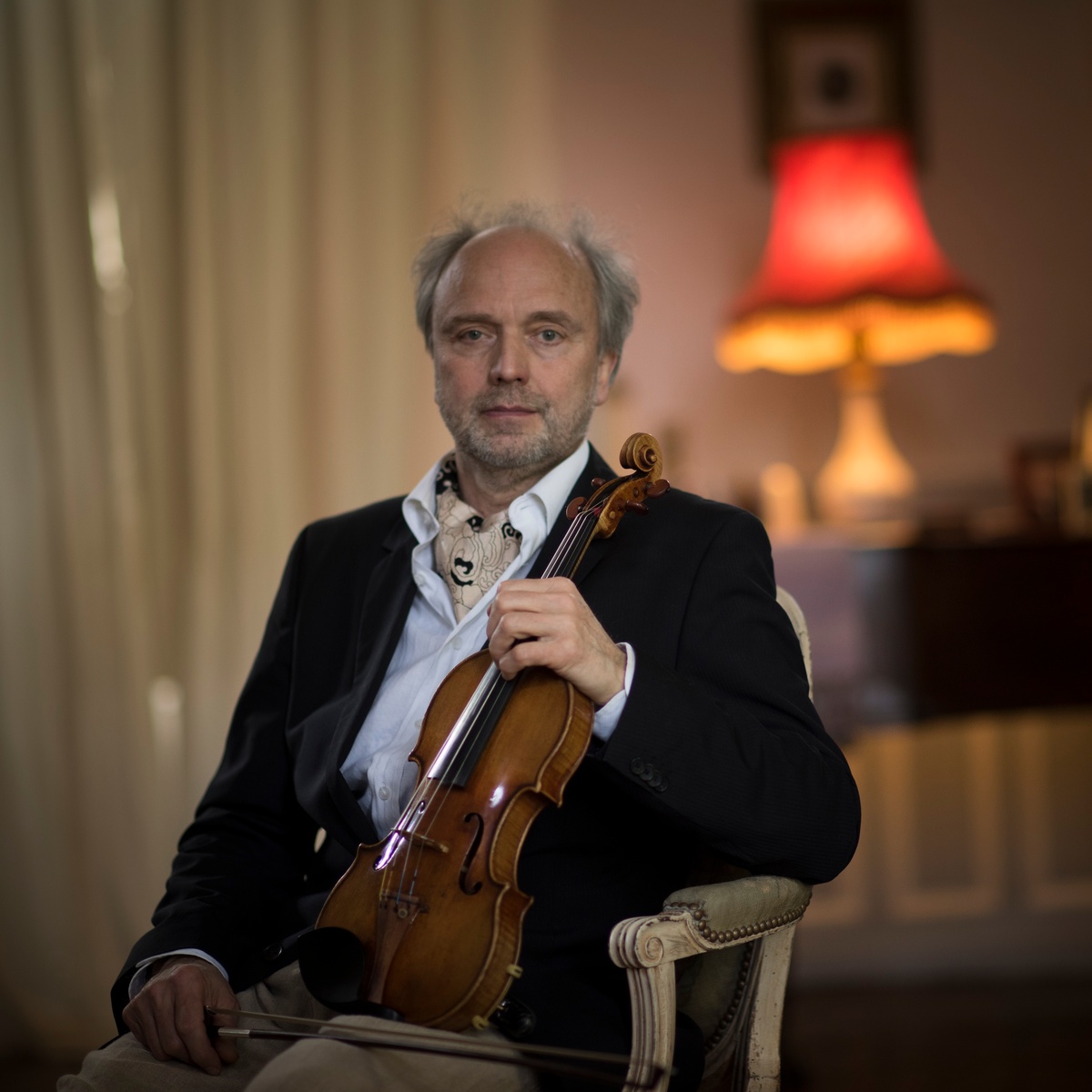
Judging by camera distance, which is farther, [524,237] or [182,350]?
[182,350]

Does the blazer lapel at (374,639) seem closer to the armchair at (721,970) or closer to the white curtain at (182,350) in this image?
the armchair at (721,970)

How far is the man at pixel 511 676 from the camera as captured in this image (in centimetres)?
114

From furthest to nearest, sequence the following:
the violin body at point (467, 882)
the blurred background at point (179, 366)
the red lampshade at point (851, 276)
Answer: the red lampshade at point (851, 276), the blurred background at point (179, 366), the violin body at point (467, 882)

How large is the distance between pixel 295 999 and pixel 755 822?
585 mm

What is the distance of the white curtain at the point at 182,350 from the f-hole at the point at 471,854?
4.82 ft

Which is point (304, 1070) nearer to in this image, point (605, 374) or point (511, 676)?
point (511, 676)

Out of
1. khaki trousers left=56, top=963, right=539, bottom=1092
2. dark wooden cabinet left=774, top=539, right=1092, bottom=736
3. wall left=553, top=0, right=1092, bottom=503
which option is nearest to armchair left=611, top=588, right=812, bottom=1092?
khaki trousers left=56, top=963, right=539, bottom=1092

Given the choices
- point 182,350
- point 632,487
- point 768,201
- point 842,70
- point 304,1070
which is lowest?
point 304,1070

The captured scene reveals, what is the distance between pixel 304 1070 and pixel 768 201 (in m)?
2.70

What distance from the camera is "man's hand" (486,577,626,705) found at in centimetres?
108

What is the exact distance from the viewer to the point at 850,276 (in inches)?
106

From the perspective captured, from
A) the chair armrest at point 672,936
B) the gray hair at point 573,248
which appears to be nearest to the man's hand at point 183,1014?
the chair armrest at point 672,936

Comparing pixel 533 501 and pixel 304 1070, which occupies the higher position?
pixel 533 501

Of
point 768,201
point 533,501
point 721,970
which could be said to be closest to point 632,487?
point 533,501
